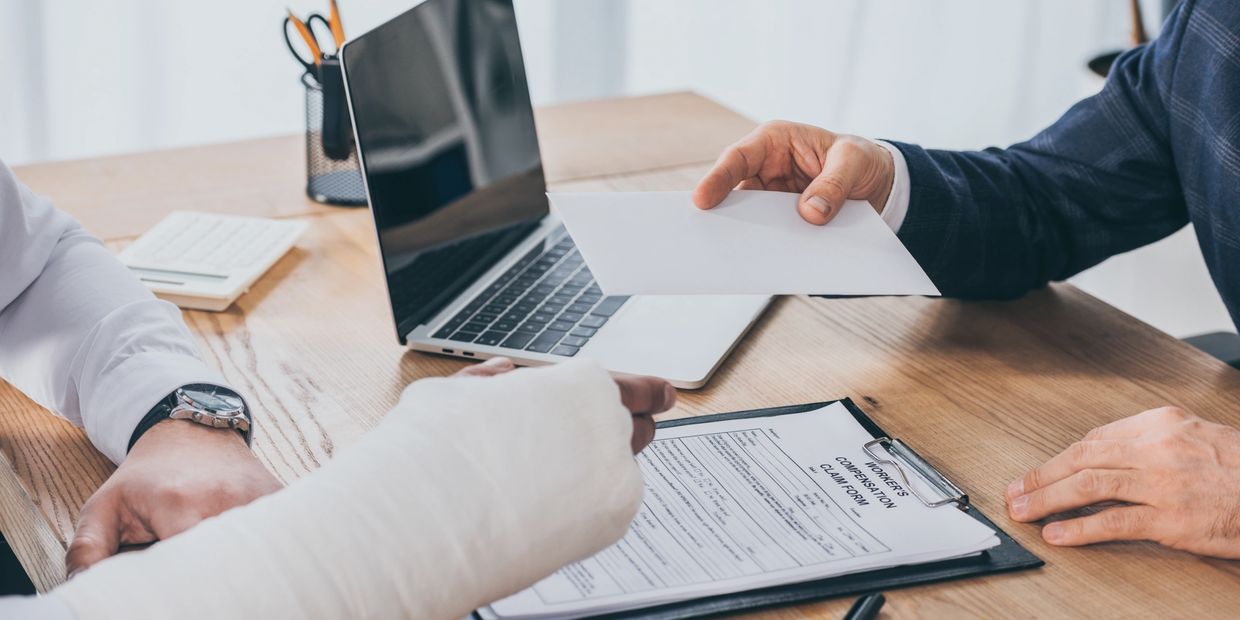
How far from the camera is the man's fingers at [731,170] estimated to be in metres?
0.89

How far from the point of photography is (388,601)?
1.74 feet

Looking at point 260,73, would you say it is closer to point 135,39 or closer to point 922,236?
point 135,39

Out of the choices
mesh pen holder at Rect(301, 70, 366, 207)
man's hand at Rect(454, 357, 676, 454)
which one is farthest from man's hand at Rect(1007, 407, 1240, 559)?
mesh pen holder at Rect(301, 70, 366, 207)

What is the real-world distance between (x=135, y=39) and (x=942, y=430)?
2.00m

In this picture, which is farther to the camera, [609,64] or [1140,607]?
[609,64]

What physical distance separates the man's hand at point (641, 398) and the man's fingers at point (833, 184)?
29cm

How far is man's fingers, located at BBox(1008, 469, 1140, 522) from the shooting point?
0.72 metres

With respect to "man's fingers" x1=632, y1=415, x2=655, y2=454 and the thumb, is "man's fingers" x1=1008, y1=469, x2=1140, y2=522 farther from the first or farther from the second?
the thumb

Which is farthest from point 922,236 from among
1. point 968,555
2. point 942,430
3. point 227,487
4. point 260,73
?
point 260,73

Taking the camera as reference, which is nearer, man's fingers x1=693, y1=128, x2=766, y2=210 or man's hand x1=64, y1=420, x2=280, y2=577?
man's hand x1=64, y1=420, x2=280, y2=577

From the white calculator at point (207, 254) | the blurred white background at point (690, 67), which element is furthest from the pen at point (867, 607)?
the blurred white background at point (690, 67)

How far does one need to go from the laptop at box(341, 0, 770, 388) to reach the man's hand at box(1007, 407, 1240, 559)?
28cm

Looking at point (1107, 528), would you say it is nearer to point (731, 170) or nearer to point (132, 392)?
point (731, 170)

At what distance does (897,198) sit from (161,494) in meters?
0.67
